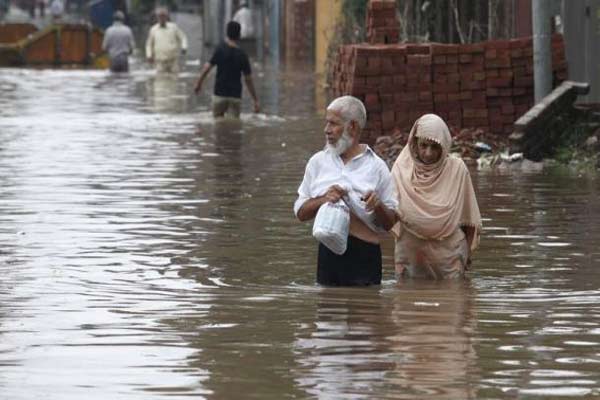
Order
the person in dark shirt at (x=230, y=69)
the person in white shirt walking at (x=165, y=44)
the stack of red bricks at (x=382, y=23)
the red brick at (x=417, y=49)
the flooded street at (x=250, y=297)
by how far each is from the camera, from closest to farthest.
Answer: the flooded street at (x=250, y=297) → the red brick at (x=417, y=49) → the stack of red bricks at (x=382, y=23) → the person in dark shirt at (x=230, y=69) → the person in white shirt walking at (x=165, y=44)

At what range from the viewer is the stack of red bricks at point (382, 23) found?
21594 mm

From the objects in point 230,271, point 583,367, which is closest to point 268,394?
point 583,367

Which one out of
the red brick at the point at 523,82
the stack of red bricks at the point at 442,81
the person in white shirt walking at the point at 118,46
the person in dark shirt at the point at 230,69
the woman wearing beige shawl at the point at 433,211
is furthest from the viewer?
the person in white shirt walking at the point at 118,46

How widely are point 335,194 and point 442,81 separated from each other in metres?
10.3

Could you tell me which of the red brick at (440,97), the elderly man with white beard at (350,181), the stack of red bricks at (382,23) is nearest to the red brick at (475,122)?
the red brick at (440,97)

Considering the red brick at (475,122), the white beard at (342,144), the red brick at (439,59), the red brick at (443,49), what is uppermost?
the red brick at (443,49)

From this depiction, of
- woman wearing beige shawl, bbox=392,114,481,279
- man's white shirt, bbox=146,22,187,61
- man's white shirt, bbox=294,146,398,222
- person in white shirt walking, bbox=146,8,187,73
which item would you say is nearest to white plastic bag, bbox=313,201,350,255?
man's white shirt, bbox=294,146,398,222

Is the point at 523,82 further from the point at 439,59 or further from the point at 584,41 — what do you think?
the point at 439,59

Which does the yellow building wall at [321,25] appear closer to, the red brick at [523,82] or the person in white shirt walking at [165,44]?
the person in white shirt walking at [165,44]

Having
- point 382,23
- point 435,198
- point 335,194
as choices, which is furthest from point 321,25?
point 335,194

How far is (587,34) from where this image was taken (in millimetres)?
Answer: 20422

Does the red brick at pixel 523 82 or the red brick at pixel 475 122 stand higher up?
the red brick at pixel 523 82

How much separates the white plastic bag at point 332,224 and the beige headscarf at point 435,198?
0.76 metres

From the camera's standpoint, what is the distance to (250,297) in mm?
10445
